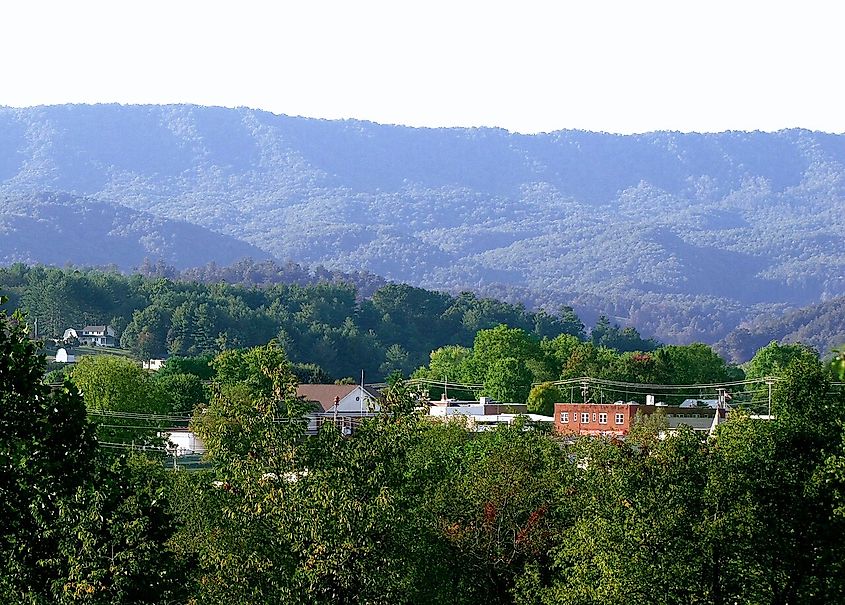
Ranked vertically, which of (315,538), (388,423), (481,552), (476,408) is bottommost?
(476,408)

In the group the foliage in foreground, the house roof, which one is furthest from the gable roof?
the foliage in foreground

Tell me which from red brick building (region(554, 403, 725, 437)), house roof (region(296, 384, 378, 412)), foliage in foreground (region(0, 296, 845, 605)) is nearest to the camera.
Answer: foliage in foreground (region(0, 296, 845, 605))

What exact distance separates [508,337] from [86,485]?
122 m

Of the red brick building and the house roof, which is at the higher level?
the red brick building

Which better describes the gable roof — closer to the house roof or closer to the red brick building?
Answer: the house roof

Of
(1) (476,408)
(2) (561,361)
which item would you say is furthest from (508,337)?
(1) (476,408)

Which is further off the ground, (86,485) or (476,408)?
(86,485)

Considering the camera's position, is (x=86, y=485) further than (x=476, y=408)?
No

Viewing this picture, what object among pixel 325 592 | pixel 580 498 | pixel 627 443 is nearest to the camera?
pixel 325 592

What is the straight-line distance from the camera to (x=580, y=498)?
39281 millimetres

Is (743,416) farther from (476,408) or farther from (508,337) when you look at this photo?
(508,337)

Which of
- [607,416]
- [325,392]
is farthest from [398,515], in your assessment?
[325,392]

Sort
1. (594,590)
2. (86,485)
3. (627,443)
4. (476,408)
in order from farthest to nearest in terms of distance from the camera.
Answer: (476,408) → (627,443) → (594,590) → (86,485)

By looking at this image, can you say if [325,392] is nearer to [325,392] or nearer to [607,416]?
[325,392]
